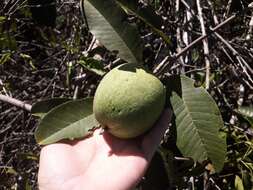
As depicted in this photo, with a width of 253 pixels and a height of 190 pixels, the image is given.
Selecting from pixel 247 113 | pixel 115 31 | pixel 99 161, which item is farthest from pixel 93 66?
pixel 247 113

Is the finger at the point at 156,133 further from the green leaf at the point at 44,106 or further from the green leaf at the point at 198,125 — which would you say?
the green leaf at the point at 44,106

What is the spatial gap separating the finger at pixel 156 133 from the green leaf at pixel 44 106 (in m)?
0.27

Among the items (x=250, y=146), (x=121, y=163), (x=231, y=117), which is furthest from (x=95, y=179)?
(x=231, y=117)

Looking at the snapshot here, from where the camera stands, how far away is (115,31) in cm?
139

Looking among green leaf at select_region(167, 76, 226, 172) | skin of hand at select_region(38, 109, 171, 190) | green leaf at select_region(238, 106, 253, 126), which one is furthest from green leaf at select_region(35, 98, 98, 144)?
green leaf at select_region(238, 106, 253, 126)

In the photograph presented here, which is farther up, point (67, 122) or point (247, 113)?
point (67, 122)

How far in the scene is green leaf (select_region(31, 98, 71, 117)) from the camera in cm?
146

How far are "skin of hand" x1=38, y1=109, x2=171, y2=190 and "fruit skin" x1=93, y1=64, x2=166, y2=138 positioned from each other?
0.23 ft

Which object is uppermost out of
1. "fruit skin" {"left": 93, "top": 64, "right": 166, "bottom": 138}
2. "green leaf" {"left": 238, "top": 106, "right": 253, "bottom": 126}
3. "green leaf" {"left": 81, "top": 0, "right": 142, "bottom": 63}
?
"green leaf" {"left": 81, "top": 0, "right": 142, "bottom": 63}

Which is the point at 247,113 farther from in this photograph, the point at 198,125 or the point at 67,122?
the point at 67,122

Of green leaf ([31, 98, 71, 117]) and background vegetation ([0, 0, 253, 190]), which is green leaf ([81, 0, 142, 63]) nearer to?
background vegetation ([0, 0, 253, 190])

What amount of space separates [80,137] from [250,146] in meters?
0.58

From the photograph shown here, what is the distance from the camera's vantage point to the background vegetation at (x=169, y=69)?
1.65m

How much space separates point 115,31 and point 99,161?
36cm
